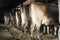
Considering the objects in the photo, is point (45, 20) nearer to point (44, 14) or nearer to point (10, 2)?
point (44, 14)

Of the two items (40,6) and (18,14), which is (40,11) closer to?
(40,6)

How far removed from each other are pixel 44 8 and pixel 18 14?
317cm

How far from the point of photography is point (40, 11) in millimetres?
5117

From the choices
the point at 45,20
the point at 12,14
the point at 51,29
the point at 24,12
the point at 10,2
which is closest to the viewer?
the point at 45,20

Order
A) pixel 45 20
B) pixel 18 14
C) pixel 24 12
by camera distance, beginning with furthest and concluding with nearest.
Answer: pixel 18 14 → pixel 24 12 → pixel 45 20

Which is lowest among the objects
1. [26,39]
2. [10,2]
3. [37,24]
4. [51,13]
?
[26,39]

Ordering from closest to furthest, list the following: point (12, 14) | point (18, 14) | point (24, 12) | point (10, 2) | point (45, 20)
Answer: point (45, 20) → point (24, 12) → point (18, 14) → point (12, 14) → point (10, 2)

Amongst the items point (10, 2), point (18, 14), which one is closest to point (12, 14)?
point (18, 14)

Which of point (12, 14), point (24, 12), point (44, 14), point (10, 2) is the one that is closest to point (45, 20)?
point (44, 14)

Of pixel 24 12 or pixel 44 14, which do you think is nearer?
pixel 44 14

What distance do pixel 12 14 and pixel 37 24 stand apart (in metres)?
4.74

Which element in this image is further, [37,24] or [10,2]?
[10,2]

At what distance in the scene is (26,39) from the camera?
202 inches

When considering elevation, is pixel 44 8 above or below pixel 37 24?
above
